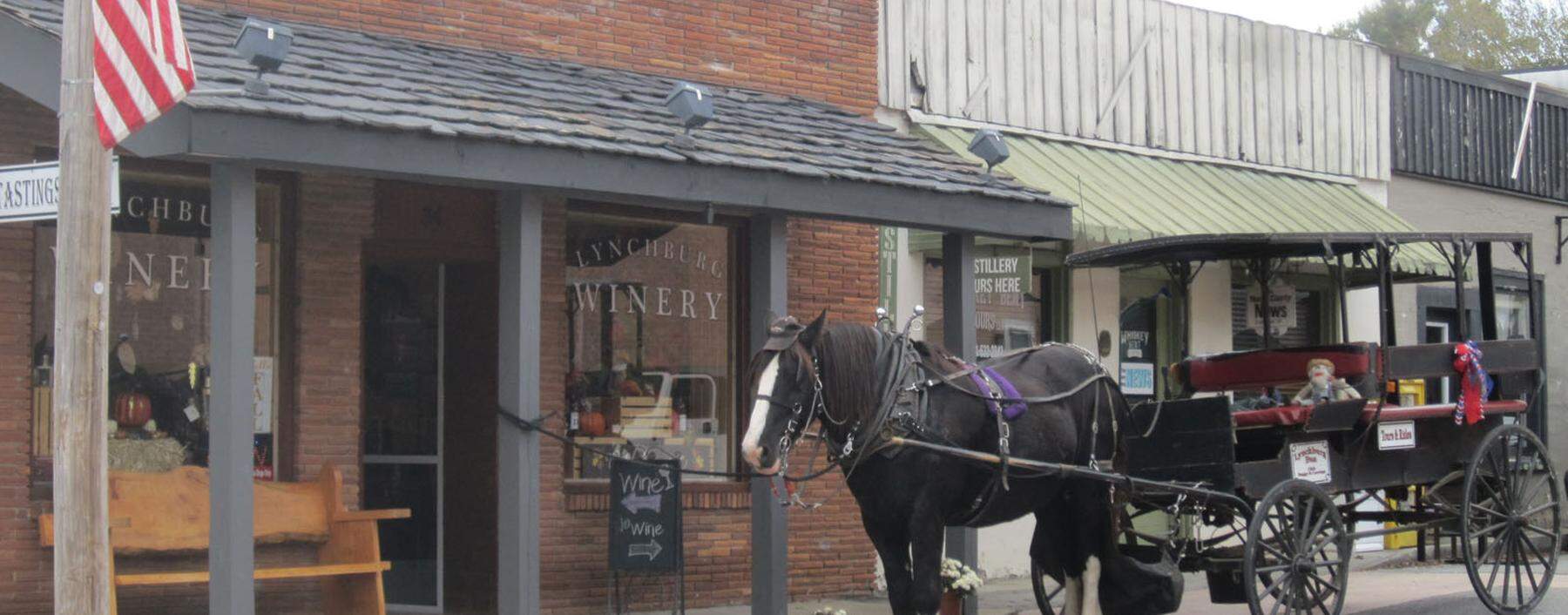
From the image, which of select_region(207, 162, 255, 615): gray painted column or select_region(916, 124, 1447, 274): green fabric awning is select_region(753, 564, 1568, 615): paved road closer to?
select_region(916, 124, 1447, 274): green fabric awning

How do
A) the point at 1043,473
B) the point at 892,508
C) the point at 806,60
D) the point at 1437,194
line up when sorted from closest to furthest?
the point at 892,508 < the point at 1043,473 < the point at 806,60 < the point at 1437,194

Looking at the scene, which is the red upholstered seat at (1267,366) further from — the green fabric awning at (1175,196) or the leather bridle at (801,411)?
the leather bridle at (801,411)

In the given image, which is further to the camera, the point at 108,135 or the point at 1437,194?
the point at 1437,194

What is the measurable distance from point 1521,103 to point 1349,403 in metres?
11.5

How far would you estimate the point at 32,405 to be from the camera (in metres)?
9.46

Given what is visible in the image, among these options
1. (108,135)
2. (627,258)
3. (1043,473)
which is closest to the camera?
(108,135)

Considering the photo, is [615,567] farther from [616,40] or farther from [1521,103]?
[1521,103]

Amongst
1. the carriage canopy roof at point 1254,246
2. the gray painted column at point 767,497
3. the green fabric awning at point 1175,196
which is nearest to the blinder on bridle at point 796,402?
the gray painted column at point 767,497

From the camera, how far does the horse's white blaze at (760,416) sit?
8.00 meters

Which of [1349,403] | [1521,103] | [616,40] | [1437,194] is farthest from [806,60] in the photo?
[1521,103]

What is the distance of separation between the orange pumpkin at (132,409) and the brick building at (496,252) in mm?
122

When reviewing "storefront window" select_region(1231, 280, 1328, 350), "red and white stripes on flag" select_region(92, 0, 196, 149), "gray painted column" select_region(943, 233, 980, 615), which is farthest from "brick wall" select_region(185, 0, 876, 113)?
"storefront window" select_region(1231, 280, 1328, 350)

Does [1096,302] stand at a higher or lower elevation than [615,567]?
higher

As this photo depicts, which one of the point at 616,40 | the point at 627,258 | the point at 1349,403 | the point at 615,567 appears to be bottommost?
the point at 615,567
